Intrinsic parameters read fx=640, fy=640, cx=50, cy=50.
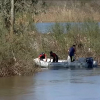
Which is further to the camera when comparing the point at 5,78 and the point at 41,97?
the point at 5,78

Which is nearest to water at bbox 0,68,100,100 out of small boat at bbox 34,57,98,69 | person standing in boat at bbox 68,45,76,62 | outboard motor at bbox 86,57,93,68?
small boat at bbox 34,57,98,69

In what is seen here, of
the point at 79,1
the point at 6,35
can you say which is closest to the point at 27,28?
the point at 6,35

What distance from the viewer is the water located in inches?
981

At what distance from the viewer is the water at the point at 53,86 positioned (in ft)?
81.8

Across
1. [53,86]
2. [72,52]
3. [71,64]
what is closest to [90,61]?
[71,64]

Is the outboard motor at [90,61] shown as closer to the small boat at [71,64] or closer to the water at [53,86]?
the small boat at [71,64]

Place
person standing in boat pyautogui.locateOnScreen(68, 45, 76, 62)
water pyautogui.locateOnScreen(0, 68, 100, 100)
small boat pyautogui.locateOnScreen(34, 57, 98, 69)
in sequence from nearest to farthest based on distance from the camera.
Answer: water pyautogui.locateOnScreen(0, 68, 100, 100)
small boat pyautogui.locateOnScreen(34, 57, 98, 69)
person standing in boat pyautogui.locateOnScreen(68, 45, 76, 62)

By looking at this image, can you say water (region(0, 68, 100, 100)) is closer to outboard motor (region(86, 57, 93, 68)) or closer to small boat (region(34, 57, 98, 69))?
small boat (region(34, 57, 98, 69))

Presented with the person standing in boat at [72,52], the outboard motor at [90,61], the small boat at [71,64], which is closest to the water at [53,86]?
the small boat at [71,64]

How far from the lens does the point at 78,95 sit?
25109 millimetres

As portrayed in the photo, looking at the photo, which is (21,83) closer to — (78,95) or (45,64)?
(78,95)

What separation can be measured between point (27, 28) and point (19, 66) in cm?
601

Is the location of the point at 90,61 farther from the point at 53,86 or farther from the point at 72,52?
the point at 53,86

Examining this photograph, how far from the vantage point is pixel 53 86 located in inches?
1111
